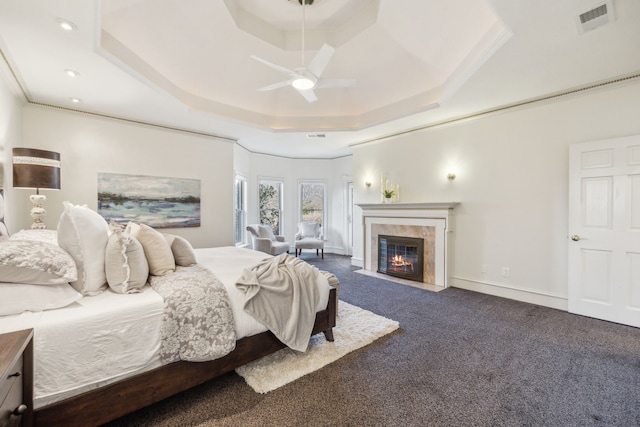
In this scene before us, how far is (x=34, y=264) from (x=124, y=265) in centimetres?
45

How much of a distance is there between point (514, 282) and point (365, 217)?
2.80 meters

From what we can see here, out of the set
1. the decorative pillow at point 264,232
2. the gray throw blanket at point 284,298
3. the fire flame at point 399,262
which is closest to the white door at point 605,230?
the fire flame at point 399,262

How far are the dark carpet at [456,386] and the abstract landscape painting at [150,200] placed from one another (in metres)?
3.44

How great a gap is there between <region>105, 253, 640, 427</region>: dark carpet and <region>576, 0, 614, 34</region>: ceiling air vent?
2848mm

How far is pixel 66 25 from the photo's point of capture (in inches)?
85.0

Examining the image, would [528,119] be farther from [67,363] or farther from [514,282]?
[67,363]

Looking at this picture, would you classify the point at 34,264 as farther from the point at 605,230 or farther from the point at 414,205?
the point at 605,230

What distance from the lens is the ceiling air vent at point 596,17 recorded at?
2.05m

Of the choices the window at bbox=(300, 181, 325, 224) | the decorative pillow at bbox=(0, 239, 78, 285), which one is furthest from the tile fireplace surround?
the decorative pillow at bbox=(0, 239, 78, 285)

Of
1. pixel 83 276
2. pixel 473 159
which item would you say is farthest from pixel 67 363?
pixel 473 159

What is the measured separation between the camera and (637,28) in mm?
2262

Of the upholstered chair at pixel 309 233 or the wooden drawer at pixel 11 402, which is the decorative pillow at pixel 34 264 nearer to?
the wooden drawer at pixel 11 402

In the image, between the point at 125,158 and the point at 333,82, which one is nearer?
the point at 333,82

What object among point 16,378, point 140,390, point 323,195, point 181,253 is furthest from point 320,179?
point 16,378
